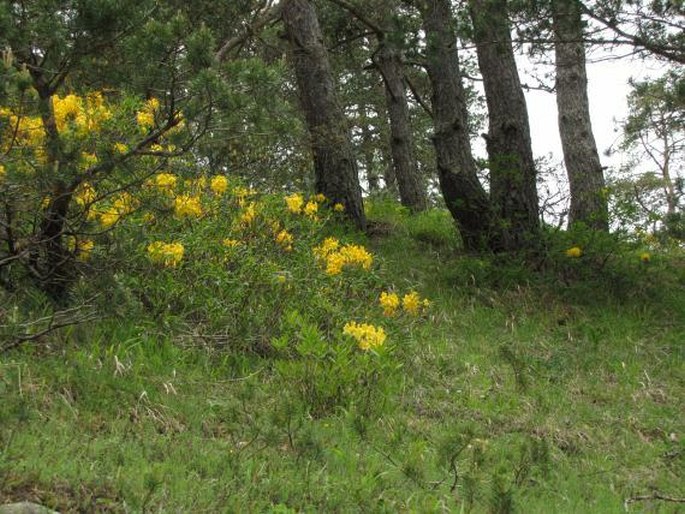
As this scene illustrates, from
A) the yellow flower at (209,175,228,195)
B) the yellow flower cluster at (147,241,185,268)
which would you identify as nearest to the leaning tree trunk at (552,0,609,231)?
the yellow flower at (209,175,228,195)

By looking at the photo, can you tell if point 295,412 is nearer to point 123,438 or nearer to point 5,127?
point 123,438

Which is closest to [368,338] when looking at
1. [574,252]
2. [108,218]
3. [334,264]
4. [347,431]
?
[347,431]

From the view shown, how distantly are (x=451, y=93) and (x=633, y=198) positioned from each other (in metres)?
2.28

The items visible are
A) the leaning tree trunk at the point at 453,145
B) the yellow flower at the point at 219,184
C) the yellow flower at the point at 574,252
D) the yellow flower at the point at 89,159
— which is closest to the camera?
the yellow flower at the point at 89,159

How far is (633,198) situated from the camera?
330 inches

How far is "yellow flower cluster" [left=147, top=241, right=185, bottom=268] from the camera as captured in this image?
4.94 metres

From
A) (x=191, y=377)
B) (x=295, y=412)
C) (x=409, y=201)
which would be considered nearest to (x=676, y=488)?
(x=295, y=412)

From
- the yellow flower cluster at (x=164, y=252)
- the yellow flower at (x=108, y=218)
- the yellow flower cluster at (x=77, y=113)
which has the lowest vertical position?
the yellow flower cluster at (x=164, y=252)

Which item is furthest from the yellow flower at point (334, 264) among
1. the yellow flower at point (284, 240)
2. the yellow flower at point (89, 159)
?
the yellow flower at point (89, 159)

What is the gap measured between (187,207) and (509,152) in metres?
4.04

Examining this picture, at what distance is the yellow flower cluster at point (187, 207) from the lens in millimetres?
5672

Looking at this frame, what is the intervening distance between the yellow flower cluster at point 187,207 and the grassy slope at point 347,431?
1.16 metres

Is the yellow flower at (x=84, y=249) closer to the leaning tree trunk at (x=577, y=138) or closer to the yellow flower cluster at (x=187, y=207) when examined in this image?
the yellow flower cluster at (x=187, y=207)

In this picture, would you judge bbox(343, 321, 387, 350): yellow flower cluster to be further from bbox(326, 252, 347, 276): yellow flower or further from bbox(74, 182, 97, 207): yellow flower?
bbox(74, 182, 97, 207): yellow flower
